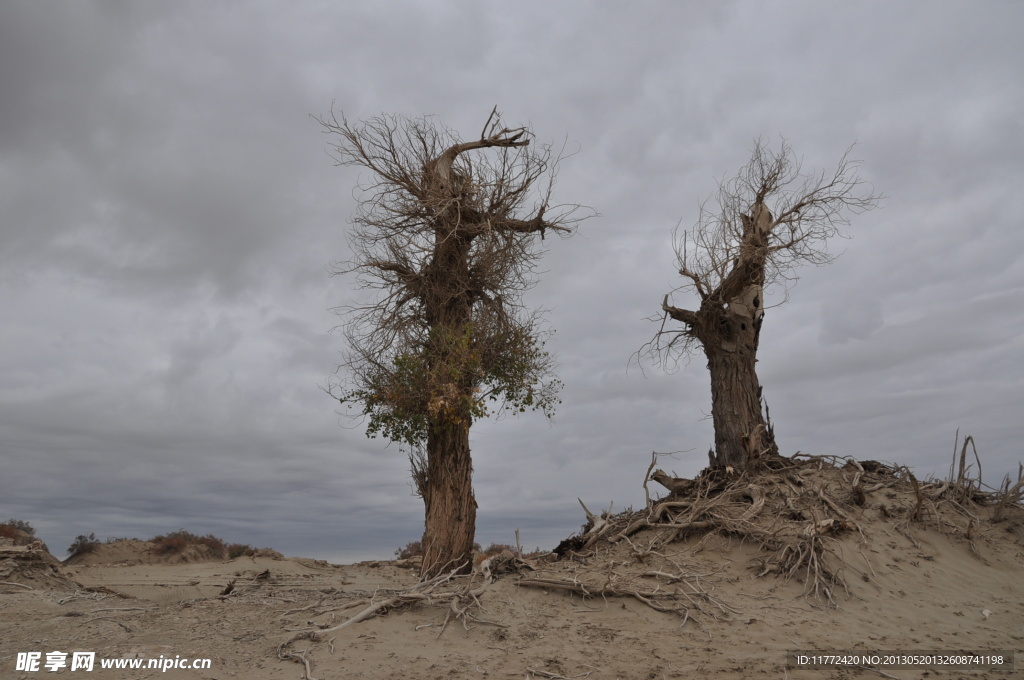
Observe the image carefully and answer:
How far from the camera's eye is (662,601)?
32.4ft

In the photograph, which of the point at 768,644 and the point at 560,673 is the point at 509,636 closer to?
the point at 560,673

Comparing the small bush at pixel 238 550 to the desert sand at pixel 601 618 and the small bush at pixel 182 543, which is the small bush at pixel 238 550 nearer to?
the small bush at pixel 182 543

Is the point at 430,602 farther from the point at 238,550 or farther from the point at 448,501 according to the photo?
the point at 238,550

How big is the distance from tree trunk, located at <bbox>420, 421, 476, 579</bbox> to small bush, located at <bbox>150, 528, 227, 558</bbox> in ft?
40.4

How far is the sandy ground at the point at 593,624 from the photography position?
324 inches

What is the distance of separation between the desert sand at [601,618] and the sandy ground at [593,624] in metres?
0.03

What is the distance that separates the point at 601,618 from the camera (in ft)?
31.1

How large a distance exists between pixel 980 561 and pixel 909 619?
3.25 metres

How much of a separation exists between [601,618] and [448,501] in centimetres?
465

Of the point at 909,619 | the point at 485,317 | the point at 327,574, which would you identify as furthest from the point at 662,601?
the point at 327,574

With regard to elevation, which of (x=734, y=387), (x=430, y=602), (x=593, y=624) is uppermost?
(x=734, y=387)

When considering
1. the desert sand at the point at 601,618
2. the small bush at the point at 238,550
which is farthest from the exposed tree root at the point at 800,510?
the small bush at the point at 238,550

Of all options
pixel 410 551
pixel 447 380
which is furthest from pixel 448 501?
pixel 410 551

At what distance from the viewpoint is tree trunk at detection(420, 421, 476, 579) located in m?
13.2
